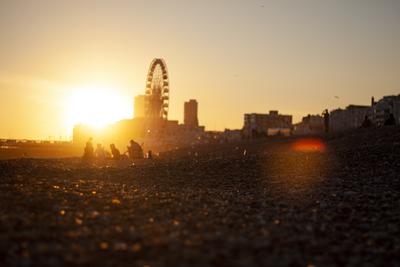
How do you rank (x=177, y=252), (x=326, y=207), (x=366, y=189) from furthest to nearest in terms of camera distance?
(x=366, y=189), (x=326, y=207), (x=177, y=252)

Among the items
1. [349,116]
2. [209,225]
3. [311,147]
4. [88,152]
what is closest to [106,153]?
[88,152]

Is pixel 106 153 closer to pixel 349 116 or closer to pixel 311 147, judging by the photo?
pixel 311 147

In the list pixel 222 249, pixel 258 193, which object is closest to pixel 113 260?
pixel 222 249

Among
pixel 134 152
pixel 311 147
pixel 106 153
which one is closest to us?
pixel 311 147

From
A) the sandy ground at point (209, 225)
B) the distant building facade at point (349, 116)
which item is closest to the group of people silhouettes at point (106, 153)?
the sandy ground at point (209, 225)

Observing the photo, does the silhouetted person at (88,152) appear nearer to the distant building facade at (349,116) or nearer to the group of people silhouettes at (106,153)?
the group of people silhouettes at (106,153)

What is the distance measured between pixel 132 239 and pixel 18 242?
2078mm

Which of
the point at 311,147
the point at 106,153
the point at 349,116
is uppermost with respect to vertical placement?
the point at 349,116

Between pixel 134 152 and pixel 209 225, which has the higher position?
pixel 134 152

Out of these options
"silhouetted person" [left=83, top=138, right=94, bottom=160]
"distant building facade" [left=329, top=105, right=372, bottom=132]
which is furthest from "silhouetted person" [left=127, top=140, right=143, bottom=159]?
"distant building facade" [left=329, top=105, right=372, bottom=132]

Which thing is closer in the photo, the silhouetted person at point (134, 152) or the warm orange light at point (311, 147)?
the warm orange light at point (311, 147)

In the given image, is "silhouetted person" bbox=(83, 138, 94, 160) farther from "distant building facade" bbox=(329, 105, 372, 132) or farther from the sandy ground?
"distant building facade" bbox=(329, 105, 372, 132)

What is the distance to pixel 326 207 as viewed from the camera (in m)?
12.5

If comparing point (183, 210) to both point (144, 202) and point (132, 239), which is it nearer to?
point (144, 202)
